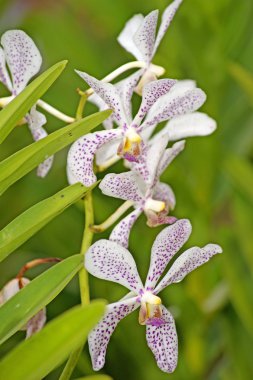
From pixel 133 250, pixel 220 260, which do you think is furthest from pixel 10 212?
pixel 220 260

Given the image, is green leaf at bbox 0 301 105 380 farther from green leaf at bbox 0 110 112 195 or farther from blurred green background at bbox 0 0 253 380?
blurred green background at bbox 0 0 253 380

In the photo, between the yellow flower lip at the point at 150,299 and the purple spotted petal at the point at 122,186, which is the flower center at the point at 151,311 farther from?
the purple spotted petal at the point at 122,186

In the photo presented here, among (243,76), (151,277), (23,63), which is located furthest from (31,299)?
(243,76)

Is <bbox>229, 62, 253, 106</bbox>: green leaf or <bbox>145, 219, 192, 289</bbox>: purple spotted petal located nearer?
<bbox>145, 219, 192, 289</bbox>: purple spotted petal

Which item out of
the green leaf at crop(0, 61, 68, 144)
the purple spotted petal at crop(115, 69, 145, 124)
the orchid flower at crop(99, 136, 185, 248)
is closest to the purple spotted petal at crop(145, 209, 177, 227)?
the orchid flower at crop(99, 136, 185, 248)

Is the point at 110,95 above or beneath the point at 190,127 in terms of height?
above

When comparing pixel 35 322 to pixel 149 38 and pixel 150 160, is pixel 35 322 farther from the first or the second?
pixel 149 38

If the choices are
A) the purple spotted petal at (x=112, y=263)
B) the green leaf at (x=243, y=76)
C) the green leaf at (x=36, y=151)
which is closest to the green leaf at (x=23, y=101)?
the green leaf at (x=36, y=151)
